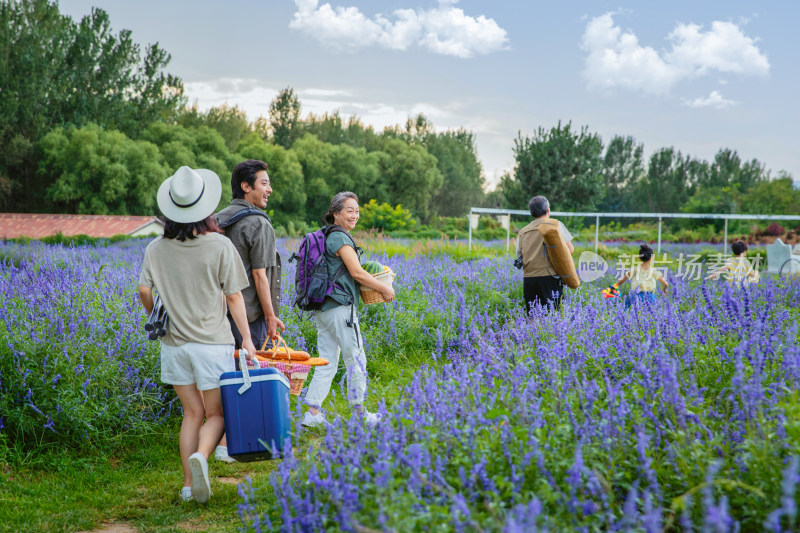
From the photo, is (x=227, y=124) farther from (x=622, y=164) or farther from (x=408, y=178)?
(x=622, y=164)

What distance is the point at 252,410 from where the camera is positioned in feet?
11.8

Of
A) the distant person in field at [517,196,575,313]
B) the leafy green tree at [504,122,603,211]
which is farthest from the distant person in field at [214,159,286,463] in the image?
the leafy green tree at [504,122,603,211]

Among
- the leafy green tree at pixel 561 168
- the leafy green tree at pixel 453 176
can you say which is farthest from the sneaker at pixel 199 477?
the leafy green tree at pixel 453 176

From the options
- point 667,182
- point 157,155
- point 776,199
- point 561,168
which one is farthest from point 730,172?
point 157,155

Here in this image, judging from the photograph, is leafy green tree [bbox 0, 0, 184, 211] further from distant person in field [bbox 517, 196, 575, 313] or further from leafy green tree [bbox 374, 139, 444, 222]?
distant person in field [bbox 517, 196, 575, 313]

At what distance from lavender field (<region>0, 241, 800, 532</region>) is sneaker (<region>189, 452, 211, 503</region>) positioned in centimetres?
35

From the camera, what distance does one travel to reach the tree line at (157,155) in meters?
34.2

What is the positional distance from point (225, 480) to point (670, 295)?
430 cm

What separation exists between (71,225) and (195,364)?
25578 mm

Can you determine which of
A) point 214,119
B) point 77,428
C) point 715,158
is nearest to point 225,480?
point 77,428

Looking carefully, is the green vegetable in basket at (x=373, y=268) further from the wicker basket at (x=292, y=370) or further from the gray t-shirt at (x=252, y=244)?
the wicker basket at (x=292, y=370)

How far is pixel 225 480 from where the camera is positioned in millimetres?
4387

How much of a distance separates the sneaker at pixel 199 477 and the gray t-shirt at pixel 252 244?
1101 millimetres

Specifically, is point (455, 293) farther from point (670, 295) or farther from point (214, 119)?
point (214, 119)
